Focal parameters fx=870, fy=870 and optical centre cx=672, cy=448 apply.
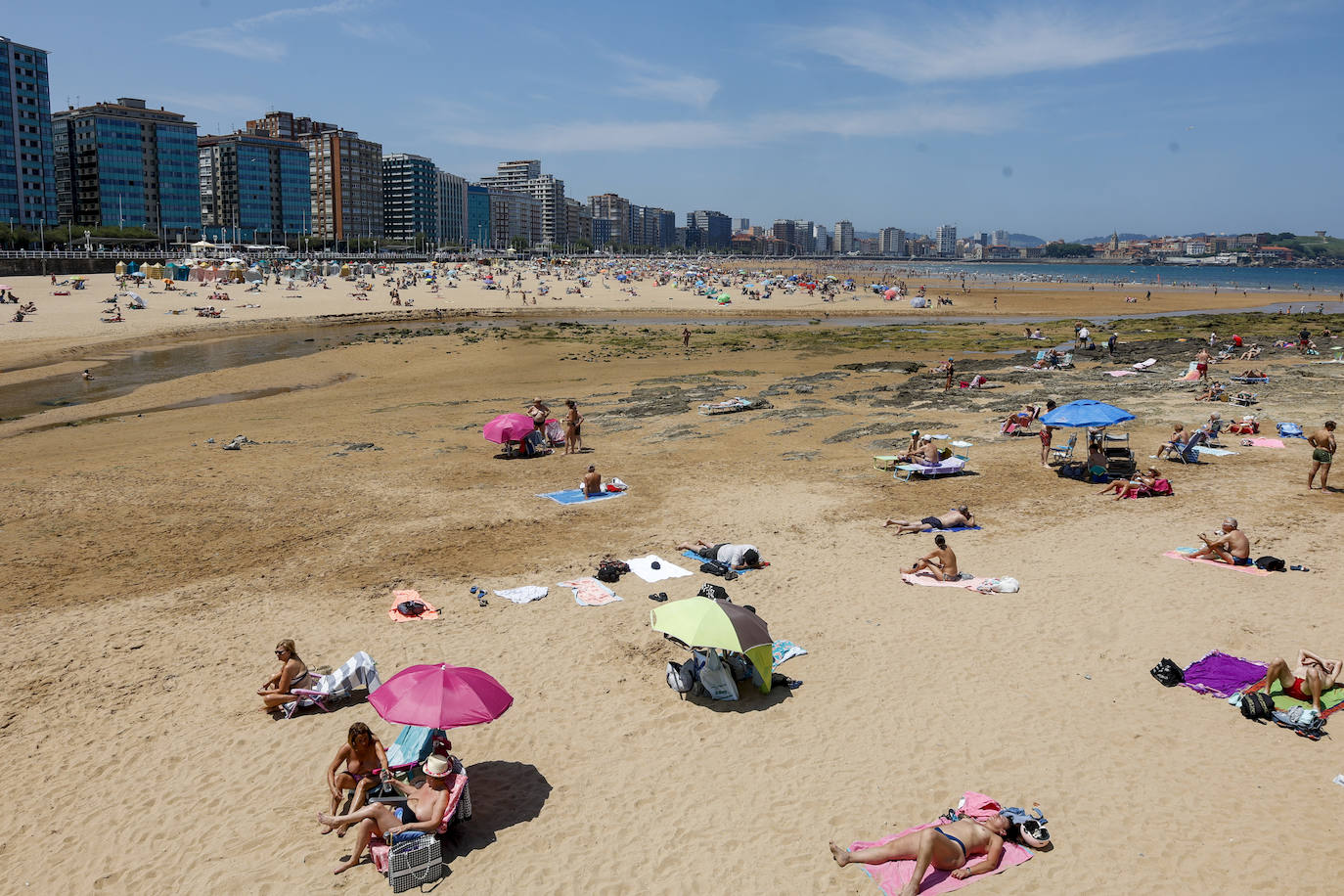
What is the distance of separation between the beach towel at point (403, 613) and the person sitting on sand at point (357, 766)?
12.3 ft

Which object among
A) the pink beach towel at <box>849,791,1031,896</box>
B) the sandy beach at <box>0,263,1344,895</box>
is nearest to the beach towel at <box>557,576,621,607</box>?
the sandy beach at <box>0,263,1344,895</box>

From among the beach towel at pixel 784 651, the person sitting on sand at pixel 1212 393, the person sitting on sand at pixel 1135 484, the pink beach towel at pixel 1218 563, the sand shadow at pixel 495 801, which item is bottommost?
the sand shadow at pixel 495 801

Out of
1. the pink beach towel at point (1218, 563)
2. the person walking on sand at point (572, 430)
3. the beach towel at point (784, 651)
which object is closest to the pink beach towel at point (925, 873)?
the beach towel at point (784, 651)

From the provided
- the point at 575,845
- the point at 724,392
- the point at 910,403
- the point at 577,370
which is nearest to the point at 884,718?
the point at 575,845

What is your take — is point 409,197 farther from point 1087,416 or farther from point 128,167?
point 1087,416

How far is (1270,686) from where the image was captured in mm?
8477

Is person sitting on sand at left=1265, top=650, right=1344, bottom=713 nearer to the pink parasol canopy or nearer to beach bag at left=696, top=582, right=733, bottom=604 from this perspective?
beach bag at left=696, top=582, right=733, bottom=604

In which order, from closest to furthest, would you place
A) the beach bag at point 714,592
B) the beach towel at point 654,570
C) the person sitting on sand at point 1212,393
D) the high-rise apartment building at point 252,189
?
the beach bag at point 714,592, the beach towel at point 654,570, the person sitting on sand at point 1212,393, the high-rise apartment building at point 252,189

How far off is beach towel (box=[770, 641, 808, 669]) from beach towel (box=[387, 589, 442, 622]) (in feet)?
14.3

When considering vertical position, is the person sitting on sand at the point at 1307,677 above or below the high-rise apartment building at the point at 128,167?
below

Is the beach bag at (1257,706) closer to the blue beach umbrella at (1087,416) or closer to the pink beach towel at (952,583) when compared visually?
the pink beach towel at (952,583)

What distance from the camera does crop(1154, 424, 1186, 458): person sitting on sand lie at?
57.3 feet

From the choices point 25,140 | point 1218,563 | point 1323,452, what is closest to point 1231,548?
point 1218,563

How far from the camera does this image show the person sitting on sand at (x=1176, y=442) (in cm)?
1745
